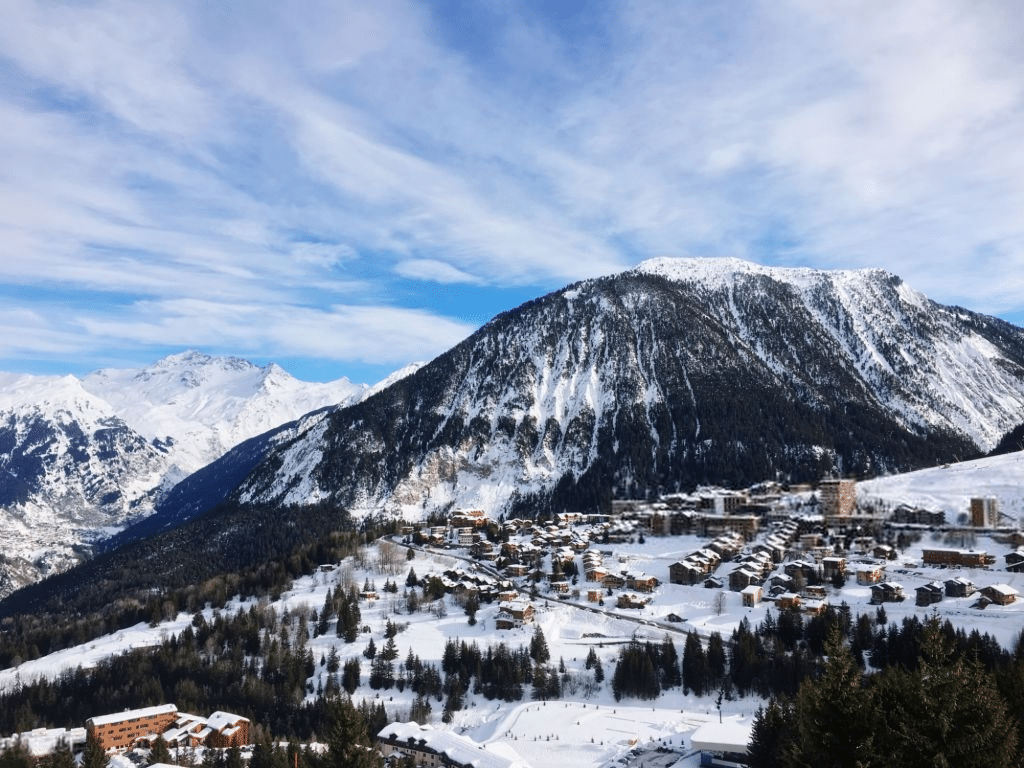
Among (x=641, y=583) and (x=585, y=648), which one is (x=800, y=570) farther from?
(x=585, y=648)

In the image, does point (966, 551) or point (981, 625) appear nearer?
point (981, 625)

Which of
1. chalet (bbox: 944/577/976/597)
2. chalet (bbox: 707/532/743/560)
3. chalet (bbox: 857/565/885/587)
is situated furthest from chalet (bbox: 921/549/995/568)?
chalet (bbox: 707/532/743/560)

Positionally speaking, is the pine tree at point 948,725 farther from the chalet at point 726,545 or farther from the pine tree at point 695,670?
the chalet at point 726,545

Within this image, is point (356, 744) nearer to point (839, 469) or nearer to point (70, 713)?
point (70, 713)

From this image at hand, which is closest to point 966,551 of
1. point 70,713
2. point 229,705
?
point 229,705

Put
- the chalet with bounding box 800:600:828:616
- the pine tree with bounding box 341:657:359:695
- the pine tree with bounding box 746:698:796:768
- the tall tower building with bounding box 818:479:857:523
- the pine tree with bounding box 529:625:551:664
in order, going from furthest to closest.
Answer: the tall tower building with bounding box 818:479:857:523 → the chalet with bounding box 800:600:828:616 → the pine tree with bounding box 529:625:551:664 → the pine tree with bounding box 341:657:359:695 → the pine tree with bounding box 746:698:796:768

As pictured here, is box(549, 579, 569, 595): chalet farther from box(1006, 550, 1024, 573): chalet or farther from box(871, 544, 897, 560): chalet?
box(1006, 550, 1024, 573): chalet

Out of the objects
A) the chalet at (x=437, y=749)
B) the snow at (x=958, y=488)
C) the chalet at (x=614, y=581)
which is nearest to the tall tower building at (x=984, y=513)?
the snow at (x=958, y=488)
